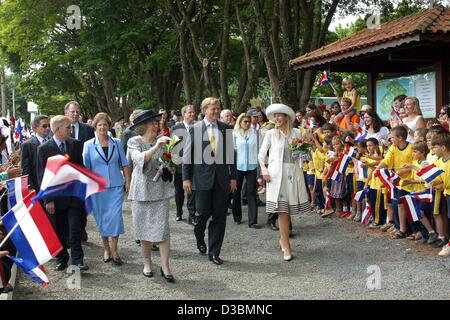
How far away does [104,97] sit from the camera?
121 feet

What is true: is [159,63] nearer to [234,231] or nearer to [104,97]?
[104,97]

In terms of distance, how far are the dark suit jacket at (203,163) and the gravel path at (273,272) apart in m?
1.03

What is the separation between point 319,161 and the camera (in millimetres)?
10578

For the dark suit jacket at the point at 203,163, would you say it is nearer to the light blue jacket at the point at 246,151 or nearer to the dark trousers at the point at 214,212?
the dark trousers at the point at 214,212

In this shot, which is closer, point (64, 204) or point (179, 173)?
point (64, 204)

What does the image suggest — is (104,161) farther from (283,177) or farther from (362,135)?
(362,135)

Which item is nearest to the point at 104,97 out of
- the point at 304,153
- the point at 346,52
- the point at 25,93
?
the point at 25,93

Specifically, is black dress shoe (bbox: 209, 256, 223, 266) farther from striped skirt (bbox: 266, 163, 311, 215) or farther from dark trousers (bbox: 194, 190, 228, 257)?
striped skirt (bbox: 266, 163, 311, 215)

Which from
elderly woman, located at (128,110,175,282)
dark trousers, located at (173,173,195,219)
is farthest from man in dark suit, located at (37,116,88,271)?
dark trousers, located at (173,173,195,219)

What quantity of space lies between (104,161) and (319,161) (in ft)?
15.4

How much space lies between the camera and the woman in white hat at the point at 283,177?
289 inches

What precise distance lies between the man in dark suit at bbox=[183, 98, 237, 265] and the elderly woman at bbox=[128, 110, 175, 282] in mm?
756

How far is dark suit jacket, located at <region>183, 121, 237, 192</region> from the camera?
7.32 meters

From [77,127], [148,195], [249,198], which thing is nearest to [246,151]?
Result: [249,198]
